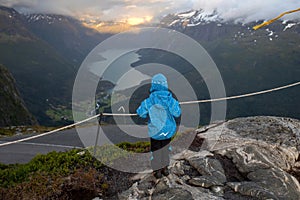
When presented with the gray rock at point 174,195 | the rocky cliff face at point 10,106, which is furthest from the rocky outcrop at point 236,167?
the rocky cliff face at point 10,106

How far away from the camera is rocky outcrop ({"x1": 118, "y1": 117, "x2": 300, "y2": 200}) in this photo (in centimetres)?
714

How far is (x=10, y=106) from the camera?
99.8 m

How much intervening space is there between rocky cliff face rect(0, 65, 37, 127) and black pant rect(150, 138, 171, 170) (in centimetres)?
9118

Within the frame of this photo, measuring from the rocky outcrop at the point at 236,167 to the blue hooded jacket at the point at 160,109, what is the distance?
1470mm

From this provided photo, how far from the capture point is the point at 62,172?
27.7 ft

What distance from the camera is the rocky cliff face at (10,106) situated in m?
93.1

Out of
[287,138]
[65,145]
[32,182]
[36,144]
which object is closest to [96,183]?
[32,182]

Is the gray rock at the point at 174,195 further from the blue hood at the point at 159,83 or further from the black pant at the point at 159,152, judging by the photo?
the blue hood at the point at 159,83

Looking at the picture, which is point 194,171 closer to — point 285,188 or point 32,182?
point 285,188

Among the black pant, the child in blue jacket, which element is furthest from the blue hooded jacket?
the black pant

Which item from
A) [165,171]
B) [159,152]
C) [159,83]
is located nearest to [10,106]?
[165,171]

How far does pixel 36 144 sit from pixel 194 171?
15.1 meters

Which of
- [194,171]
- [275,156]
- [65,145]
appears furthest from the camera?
[65,145]

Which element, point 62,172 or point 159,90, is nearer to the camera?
point 159,90
